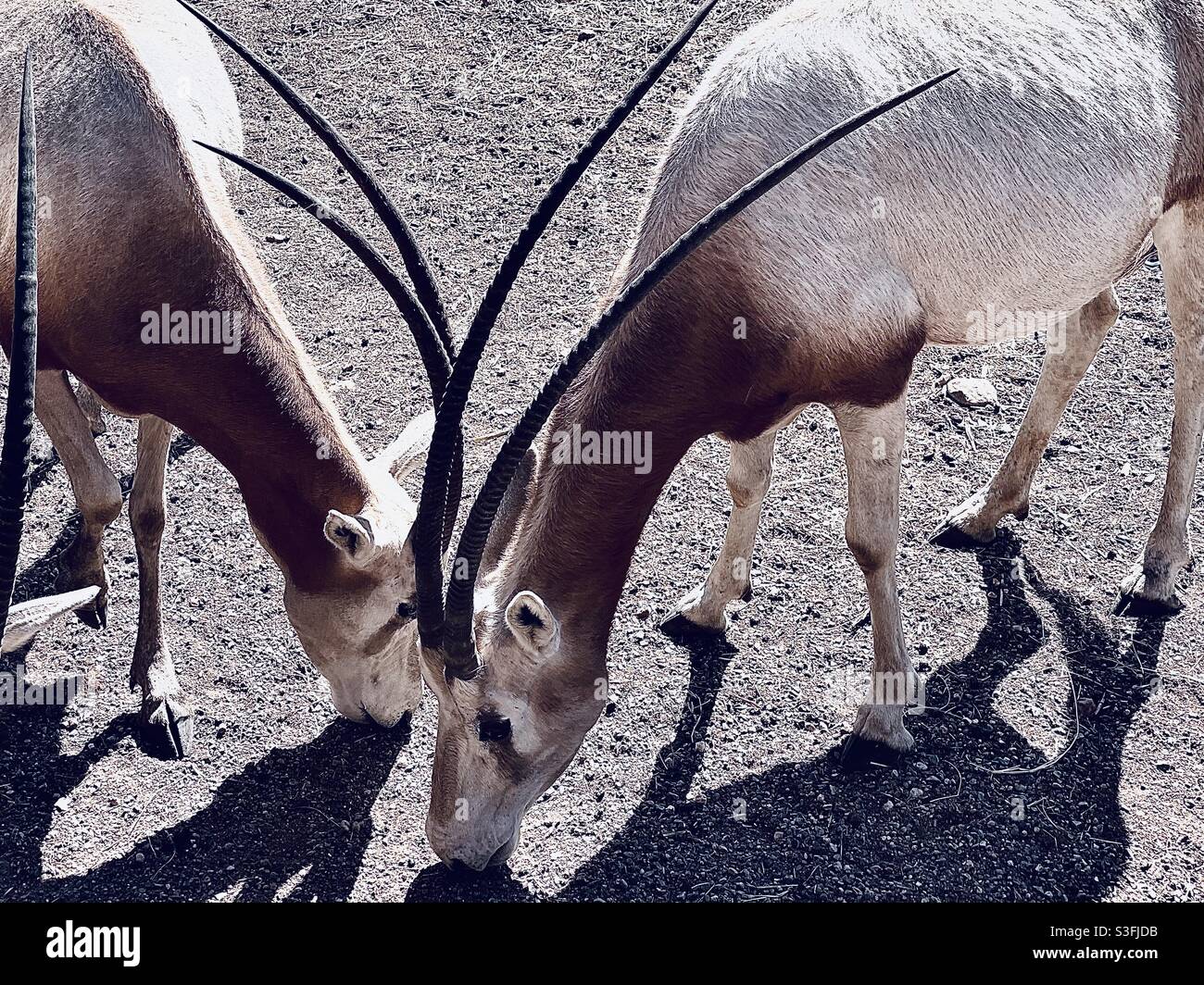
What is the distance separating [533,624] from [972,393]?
13.7 feet

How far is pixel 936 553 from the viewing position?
7.42 m

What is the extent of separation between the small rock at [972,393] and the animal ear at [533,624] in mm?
3935

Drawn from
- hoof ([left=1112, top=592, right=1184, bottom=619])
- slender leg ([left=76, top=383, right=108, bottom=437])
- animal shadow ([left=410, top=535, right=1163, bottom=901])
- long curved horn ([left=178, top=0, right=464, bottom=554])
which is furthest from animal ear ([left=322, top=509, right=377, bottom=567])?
hoof ([left=1112, top=592, right=1184, bottom=619])

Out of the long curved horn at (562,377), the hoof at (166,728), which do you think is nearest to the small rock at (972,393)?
the long curved horn at (562,377)

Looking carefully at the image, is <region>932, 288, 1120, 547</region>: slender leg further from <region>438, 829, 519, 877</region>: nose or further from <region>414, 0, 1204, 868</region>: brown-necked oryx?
<region>438, 829, 519, 877</region>: nose

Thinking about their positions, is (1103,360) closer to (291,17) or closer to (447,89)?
(447,89)

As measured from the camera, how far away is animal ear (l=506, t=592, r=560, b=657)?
4836mm

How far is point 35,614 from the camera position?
432 centimetres

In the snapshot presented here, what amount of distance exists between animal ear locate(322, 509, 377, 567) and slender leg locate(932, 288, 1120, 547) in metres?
3.45

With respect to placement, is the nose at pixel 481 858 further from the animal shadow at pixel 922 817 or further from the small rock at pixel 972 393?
the small rock at pixel 972 393
